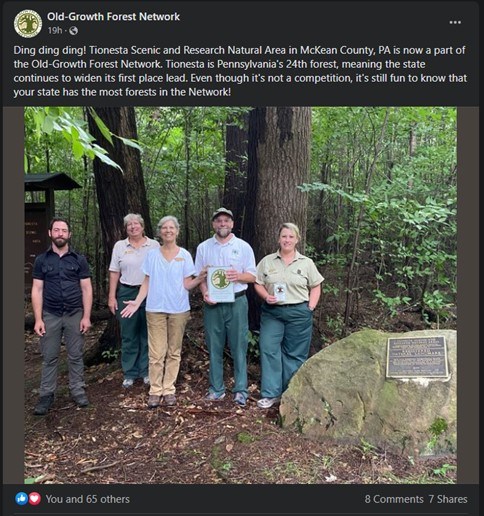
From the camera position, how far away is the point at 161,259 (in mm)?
4867

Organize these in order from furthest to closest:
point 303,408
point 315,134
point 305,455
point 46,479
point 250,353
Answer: point 315,134
point 250,353
point 303,408
point 305,455
point 46,479

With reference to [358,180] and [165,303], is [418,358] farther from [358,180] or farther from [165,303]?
[358,180]

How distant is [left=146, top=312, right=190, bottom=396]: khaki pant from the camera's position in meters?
4.89

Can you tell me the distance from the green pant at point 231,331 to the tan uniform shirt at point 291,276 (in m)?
0.35

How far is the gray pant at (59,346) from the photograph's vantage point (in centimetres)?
489

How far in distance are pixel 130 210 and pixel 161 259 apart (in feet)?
5.07

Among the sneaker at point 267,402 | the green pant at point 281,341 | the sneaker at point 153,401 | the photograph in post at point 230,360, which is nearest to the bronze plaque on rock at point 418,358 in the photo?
the photograph in post at point 230,360

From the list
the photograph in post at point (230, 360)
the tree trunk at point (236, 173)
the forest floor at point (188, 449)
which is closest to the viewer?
the forest floor at point (188, 449)

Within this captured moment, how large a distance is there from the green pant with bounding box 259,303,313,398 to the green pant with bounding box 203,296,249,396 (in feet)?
0.74

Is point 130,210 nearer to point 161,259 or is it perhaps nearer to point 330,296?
point 161,259

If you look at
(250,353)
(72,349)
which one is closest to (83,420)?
(72,349)

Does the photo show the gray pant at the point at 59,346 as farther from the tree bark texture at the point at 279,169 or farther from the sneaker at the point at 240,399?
the tree bark texture at the point at 279,169
